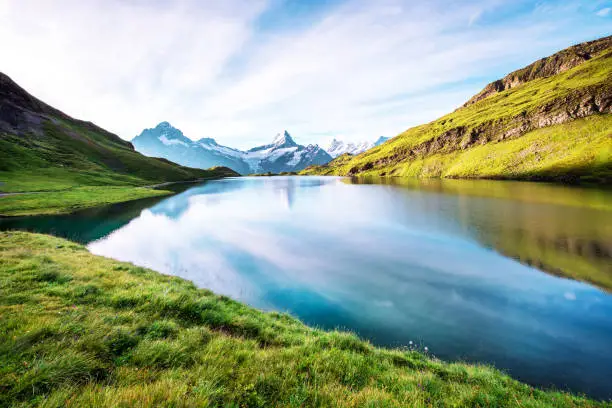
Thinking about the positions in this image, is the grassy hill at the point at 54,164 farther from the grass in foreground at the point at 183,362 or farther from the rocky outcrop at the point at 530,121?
the rocky outcrop at the point at 530,121

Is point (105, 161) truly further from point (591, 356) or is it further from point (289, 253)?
point (591, 356)

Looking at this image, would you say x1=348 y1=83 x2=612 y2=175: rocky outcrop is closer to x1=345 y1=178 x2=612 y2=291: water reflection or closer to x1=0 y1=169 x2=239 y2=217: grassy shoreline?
x1=345 y1=178 x2=612 y2=291: water reflection

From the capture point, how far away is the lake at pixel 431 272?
1249 centimetres

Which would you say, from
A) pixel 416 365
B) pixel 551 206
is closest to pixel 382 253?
pixel 416 365

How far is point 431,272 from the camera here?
815 inches

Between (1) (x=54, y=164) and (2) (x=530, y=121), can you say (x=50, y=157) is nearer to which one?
(1) (x=54, y=164)

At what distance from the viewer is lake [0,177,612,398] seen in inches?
492

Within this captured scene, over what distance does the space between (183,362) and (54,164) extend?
5388 inches

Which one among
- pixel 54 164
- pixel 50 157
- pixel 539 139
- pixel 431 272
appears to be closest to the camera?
pixel 431 272

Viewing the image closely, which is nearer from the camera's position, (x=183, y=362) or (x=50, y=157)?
(x=183, y=362)

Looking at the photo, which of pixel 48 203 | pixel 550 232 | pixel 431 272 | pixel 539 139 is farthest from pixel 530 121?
pixel 48 203

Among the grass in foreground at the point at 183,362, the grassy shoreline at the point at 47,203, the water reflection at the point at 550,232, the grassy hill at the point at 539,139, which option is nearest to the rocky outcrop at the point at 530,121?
the grassy hill at the point at 539,139

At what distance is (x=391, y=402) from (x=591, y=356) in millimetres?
13265

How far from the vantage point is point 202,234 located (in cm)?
3444
